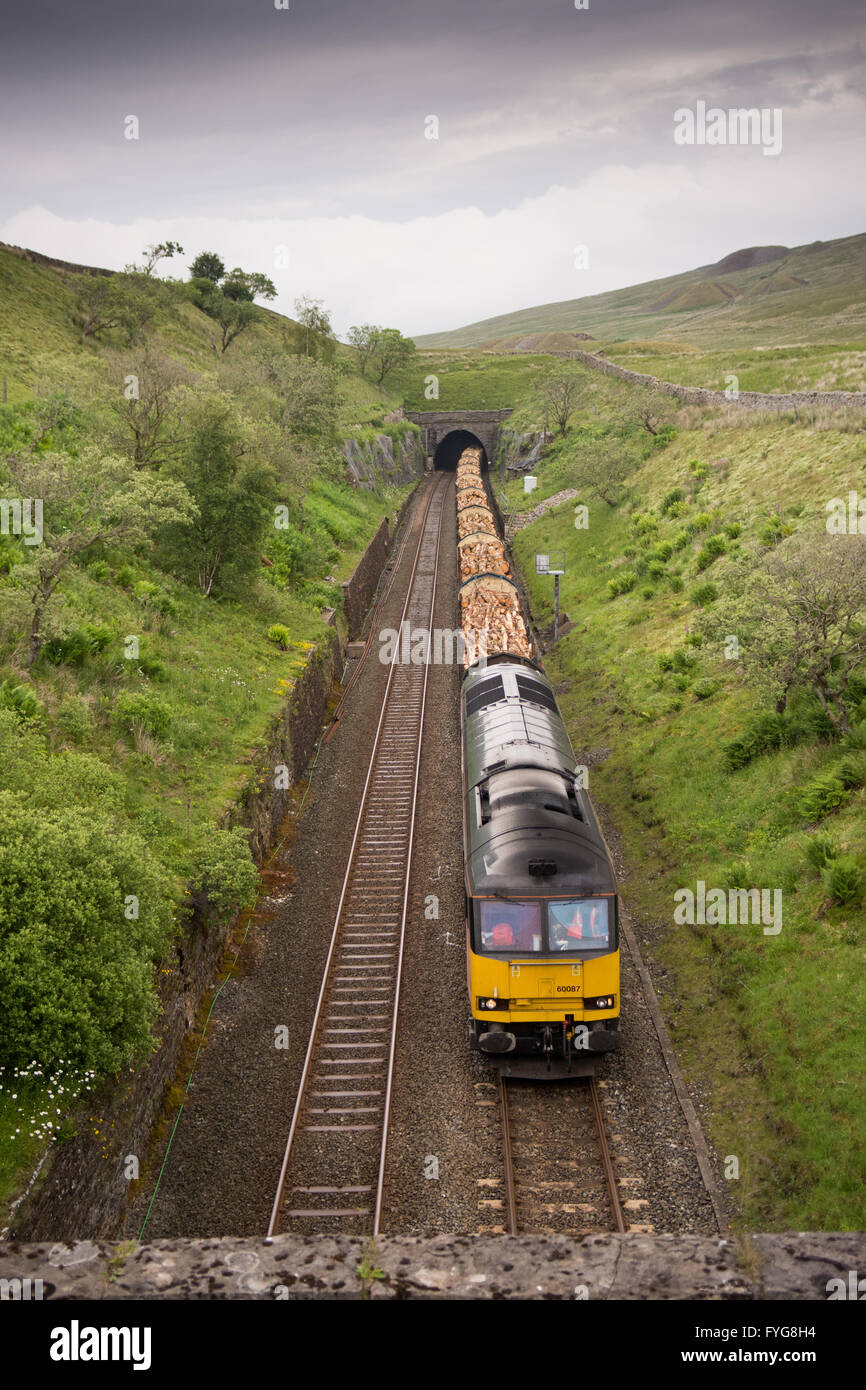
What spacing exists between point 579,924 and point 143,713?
1221 centimetres

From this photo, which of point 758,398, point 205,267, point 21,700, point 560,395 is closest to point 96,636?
point 21,700

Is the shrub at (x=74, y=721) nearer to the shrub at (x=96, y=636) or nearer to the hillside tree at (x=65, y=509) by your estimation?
the hillside tree at (x=65, y=509)

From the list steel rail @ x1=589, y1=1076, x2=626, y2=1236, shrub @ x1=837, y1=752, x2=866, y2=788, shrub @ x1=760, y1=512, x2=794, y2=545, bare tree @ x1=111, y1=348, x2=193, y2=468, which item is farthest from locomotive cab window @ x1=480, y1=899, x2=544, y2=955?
bare tree @ x1=111, y1=348, x2=193, y2=468

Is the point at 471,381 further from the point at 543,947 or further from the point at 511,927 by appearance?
the point at 543,947

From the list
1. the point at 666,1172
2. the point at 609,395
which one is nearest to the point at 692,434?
the point at 609,395

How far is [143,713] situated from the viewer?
68.0ft

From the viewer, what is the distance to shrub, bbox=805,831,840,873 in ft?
53.0

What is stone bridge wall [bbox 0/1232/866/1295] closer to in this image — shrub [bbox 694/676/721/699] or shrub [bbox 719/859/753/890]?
shrub [bbox 719/859/753/890]

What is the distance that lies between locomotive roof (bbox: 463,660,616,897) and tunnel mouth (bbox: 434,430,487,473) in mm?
80299

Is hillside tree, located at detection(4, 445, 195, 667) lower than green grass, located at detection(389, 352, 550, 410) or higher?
lower

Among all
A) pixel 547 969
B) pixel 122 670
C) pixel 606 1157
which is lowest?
pixel 606 1157

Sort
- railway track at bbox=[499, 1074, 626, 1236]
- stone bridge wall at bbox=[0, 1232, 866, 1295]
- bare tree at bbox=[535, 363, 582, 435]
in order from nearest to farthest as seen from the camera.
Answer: stone bridge wall at bbox=[0, 1232, 866, 1295], railway track at bbox=[499, 1074, 626, 1236], bare tree at bbox=[535, 363, 582, 435]
